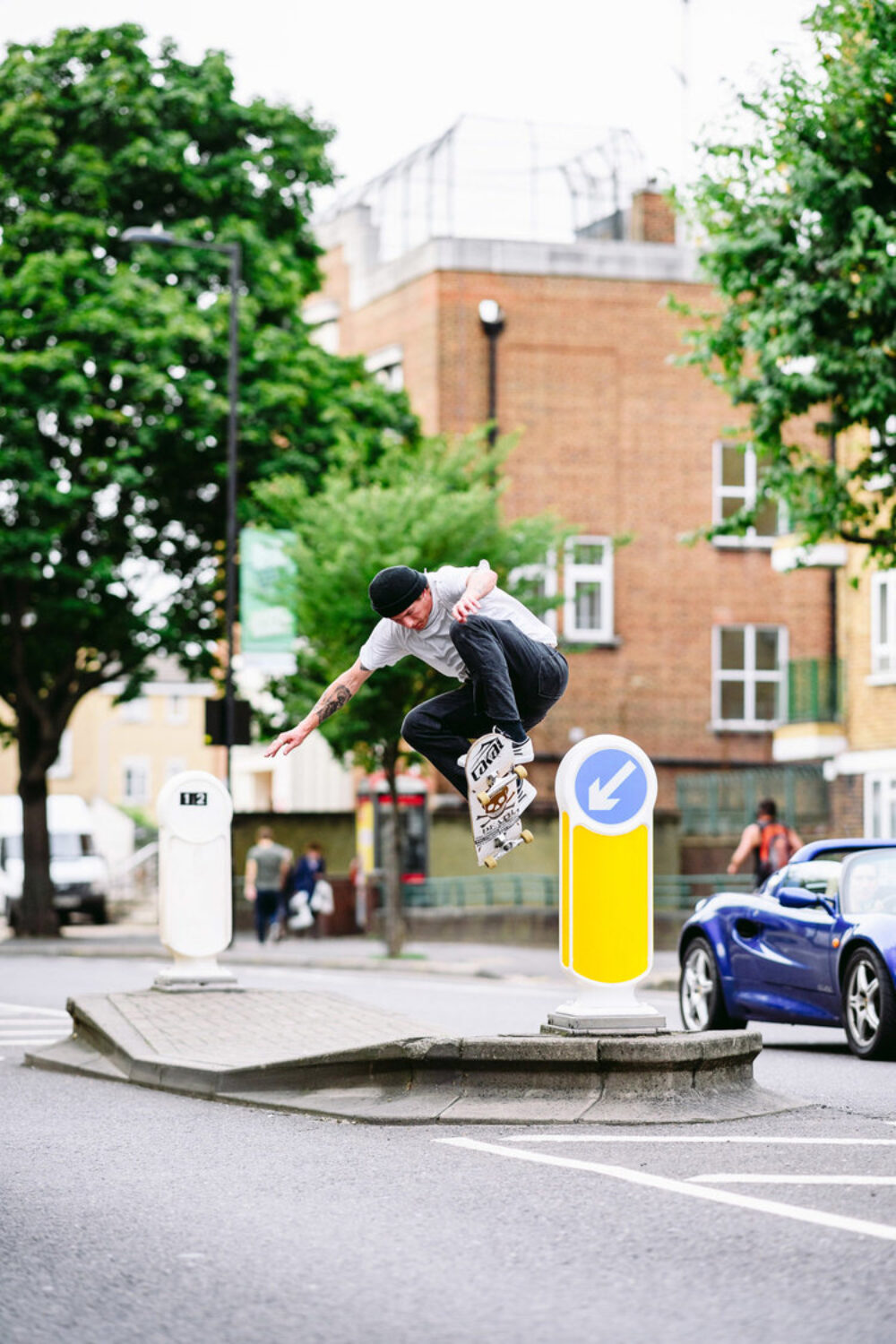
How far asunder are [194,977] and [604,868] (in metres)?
5.54

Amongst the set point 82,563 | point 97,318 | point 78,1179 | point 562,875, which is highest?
point 97,318

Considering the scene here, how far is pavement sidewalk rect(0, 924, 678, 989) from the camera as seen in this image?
26.4 meters

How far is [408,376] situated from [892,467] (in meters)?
23.2

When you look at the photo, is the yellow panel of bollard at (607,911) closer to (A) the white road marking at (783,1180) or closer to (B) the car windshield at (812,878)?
(A) the white road marking at (783,1180)

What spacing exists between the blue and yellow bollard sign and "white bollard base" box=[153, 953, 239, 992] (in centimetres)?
536

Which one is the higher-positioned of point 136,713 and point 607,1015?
point 136,713

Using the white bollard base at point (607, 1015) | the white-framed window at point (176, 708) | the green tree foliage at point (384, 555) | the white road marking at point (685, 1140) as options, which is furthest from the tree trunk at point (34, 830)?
the white-framed window at point (176, 708)

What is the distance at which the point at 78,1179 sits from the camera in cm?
729

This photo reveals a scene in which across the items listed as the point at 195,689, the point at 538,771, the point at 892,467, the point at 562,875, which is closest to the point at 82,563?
the point at 538,771

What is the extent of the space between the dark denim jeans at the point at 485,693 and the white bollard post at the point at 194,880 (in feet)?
16.7

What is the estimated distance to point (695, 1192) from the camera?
645 cm

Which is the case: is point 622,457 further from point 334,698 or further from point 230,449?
point 334,698

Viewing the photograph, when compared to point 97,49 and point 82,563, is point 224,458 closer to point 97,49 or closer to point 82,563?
point 82,563

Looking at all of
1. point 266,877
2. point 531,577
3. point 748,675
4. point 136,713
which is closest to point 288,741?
point 531,577
